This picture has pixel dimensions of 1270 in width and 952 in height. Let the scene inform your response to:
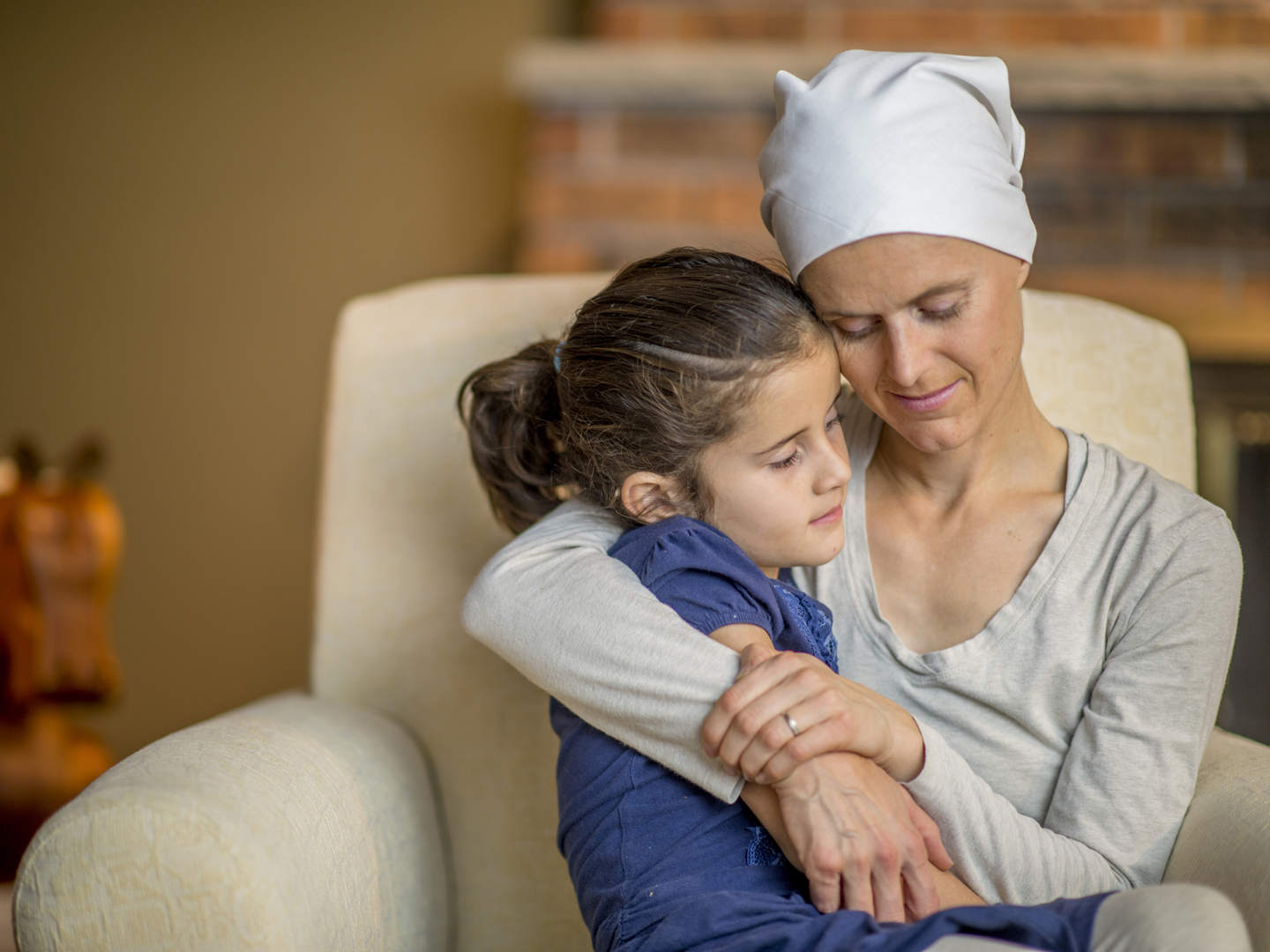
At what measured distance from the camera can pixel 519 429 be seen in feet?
3.70

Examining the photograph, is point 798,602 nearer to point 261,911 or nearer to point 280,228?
point 261,911

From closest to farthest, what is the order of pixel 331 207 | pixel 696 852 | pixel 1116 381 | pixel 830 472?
pixel 696 852
pixel 830 472
pixel 1116 381
pixel 331 207

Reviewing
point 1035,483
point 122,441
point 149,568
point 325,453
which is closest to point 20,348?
point 122,441

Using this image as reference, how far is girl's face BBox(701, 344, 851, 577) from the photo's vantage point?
980mm

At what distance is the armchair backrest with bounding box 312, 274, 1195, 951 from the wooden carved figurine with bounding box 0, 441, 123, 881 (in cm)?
113

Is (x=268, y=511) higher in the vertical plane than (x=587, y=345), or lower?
lower

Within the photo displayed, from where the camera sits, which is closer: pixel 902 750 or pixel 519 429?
pixel 902 750

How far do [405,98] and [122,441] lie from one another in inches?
44.6

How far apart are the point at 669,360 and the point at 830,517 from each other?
8.7 inches

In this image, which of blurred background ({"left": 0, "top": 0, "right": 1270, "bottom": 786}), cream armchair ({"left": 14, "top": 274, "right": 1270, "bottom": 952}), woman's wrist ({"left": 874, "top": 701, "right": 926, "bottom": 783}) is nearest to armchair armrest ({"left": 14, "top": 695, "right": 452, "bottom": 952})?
cream armchair ({"left": 14, "top": 274, "right": 1270, "bottom": 952})

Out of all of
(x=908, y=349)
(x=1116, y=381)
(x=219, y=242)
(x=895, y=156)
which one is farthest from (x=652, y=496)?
(x=219, y=242)

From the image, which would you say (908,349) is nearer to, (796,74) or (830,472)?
(830,472)

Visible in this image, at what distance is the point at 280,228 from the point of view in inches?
105

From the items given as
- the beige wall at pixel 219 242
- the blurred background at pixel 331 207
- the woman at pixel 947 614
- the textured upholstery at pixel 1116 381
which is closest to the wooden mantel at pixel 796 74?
the blurred background at pixel 331 207
